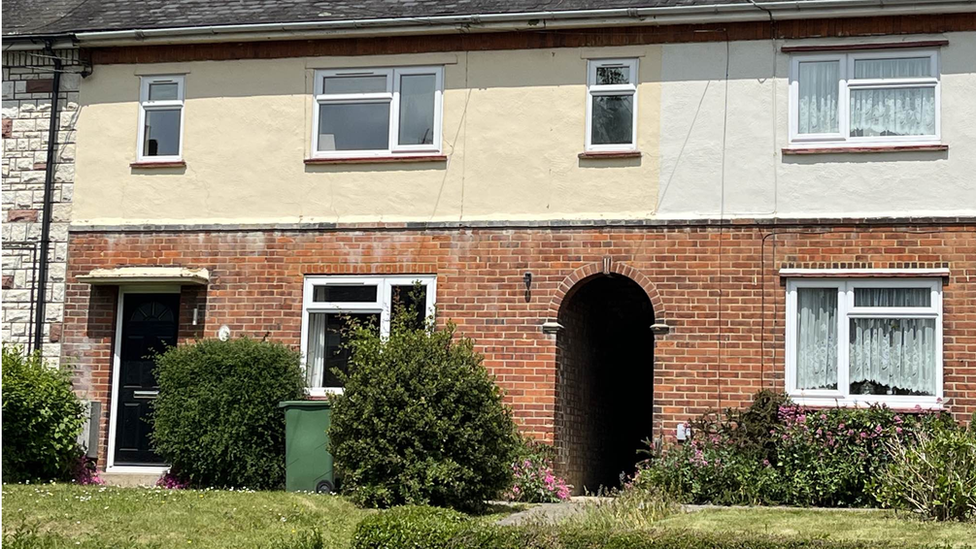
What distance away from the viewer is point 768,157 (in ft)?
48.6

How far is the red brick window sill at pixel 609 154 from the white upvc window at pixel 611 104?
0.32 ft

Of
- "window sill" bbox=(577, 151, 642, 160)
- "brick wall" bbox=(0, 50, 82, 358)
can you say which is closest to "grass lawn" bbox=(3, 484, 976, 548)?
"brick wall" bbox=(0, 50, 82, 358)

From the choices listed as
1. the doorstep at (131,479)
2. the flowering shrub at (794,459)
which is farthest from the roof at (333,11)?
the doorstep at (131,479)

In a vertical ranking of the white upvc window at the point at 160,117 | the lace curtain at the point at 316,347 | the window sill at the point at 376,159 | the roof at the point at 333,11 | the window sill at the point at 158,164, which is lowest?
the lace curtain at the point at 316,347

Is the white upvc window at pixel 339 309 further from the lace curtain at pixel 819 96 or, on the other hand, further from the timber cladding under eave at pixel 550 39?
the lace curtain at pixel 819 96

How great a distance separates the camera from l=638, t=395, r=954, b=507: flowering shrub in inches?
534

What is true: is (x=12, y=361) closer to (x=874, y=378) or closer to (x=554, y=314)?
(x=554, y=314)

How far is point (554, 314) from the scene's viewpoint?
Result: 1516 cm

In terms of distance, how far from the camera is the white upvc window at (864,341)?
14.1 m

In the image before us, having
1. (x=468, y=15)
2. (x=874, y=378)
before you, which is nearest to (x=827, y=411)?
(x=874, y=378)

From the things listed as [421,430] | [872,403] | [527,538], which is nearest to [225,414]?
[421,430]

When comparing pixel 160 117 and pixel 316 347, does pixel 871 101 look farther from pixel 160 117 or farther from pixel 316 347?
pixel 160 117

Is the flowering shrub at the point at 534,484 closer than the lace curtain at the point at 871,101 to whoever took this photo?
Yes

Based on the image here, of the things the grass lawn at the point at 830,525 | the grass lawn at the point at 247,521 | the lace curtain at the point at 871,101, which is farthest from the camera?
the lace curtain at the point at 871,101
